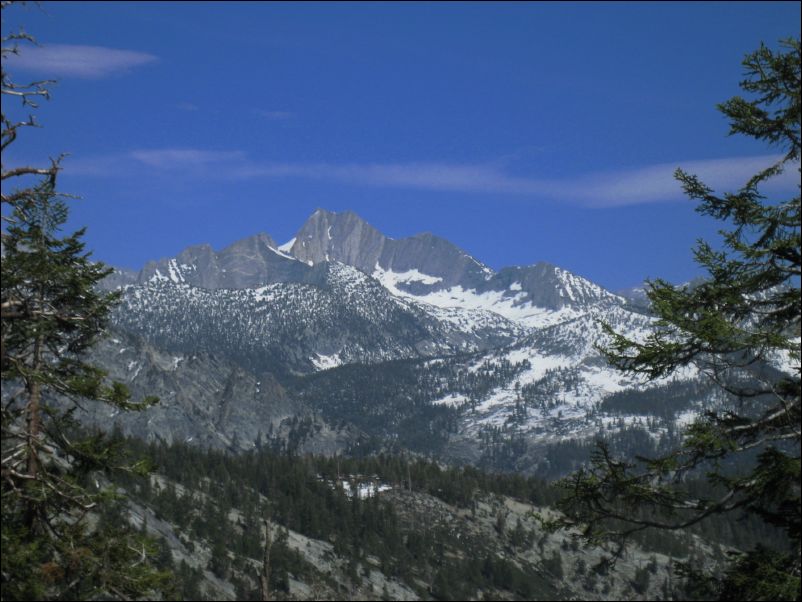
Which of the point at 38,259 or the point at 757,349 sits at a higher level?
the point at 38,259

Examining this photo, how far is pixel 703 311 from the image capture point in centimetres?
1770

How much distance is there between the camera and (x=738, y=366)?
17.0 m

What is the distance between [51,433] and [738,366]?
16038 millimetres

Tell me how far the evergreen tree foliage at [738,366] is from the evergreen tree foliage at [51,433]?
1053 centimetres

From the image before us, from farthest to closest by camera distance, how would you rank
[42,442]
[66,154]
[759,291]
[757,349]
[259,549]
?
[259,549] < [42,442] < [759,291] < [757,349] < [66,154]

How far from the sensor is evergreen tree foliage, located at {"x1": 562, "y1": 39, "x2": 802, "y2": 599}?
1670 centimetres

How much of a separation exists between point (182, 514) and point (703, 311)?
608ft

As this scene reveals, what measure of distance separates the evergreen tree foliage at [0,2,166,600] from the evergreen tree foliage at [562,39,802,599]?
1053 cm

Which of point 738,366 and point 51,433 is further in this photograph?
point 51,433

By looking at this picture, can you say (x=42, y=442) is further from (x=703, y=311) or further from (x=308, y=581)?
(x=308, y=581)

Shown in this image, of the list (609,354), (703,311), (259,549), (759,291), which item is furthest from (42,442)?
(259,549)

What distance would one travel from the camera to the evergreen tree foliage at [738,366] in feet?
54.8

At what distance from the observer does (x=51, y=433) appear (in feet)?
72.1

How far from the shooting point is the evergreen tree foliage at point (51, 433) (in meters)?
16.1
